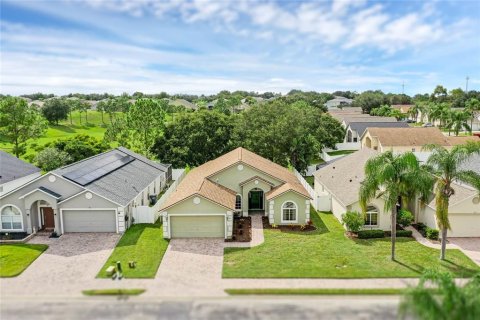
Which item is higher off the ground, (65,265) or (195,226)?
(195,226)

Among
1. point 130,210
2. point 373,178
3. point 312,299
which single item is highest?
point 373,178

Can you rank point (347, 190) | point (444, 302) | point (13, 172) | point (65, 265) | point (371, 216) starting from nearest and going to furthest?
1. point (444, 302)
2. point (65, 265)
3. point (371, 216)
4. point (347, 190)
5. point (13, 172)

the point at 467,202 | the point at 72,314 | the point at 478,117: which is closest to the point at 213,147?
the point at 467,202

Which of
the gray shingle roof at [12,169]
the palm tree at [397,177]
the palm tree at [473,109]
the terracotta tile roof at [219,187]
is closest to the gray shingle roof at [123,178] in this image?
the terracotta tile roof at [219,187]

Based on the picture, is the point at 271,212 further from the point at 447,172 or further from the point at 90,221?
the point at 90,221

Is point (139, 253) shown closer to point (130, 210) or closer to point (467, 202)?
point (130, 210)

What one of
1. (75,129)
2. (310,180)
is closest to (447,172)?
(310,180)

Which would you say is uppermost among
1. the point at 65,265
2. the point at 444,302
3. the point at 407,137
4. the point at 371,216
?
the point at 407,137

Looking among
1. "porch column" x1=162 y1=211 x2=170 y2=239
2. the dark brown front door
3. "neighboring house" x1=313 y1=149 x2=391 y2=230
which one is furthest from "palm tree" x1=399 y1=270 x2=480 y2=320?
the dark brown front door
